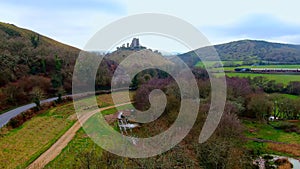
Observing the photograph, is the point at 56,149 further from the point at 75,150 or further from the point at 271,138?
the point at 271,138

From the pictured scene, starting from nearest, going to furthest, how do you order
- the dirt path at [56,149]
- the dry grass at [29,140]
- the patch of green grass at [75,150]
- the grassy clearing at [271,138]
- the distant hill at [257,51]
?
the patch of green grass at [75,150] → the dirt path at [56,149] → the dry grass at [29,140] → the grassy clearing at [271,138] → the distant hill at [257,51]

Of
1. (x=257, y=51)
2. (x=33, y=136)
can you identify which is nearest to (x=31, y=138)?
(x=33, y=136)

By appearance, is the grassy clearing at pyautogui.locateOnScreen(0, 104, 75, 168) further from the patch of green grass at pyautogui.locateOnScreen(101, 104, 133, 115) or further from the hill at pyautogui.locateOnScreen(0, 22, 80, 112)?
the hill at pyautogui.locateOnScreen(0, 22, 80, 112)

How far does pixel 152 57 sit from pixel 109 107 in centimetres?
1637

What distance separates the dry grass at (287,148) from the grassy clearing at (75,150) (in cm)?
1670

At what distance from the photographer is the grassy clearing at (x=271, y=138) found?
22.3 metres

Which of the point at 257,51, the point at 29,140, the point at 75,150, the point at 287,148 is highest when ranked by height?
the point at 257,51

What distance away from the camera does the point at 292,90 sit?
4459 centimetres

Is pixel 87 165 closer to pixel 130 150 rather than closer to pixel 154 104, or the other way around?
pixel 130 150

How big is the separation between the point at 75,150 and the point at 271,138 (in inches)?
802

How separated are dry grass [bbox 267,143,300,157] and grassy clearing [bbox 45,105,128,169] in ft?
54.8

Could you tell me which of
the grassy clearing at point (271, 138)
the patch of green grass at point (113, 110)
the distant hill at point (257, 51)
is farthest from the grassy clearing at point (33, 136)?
the distant hill at point (257, 51)

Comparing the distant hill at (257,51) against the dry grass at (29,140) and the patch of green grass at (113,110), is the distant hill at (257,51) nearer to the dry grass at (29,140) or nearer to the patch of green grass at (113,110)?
the patch of green grass at (113,110)

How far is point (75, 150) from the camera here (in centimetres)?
1797
